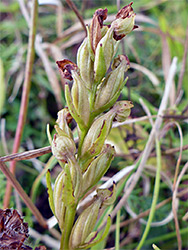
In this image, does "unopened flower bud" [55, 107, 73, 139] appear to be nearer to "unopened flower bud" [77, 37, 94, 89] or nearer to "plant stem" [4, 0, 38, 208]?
"unopened flower bud" [77, 37, 94, 89]

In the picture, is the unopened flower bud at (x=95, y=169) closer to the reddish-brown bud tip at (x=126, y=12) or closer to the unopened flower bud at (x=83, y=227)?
the unopened flower bud at (x=83, y=227)

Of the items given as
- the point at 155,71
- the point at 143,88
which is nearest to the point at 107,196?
the point at 143,88

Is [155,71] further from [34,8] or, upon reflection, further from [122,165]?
[34,8]

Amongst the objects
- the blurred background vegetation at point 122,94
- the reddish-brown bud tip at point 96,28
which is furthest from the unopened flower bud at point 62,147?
the blurred background vegetation at point 122,94

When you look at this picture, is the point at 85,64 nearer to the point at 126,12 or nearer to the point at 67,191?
the point at 126,12

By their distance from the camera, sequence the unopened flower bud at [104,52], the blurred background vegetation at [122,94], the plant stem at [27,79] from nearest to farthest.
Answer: the unopened flower bud at [104,52], the plant stem at [27,79], the blurred background vegetation at [122,94]

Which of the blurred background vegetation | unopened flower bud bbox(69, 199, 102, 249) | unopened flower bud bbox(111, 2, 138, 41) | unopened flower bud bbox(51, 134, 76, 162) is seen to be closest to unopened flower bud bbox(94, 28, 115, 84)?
unopened flower bud bbox(111, 2, 138, 41)
